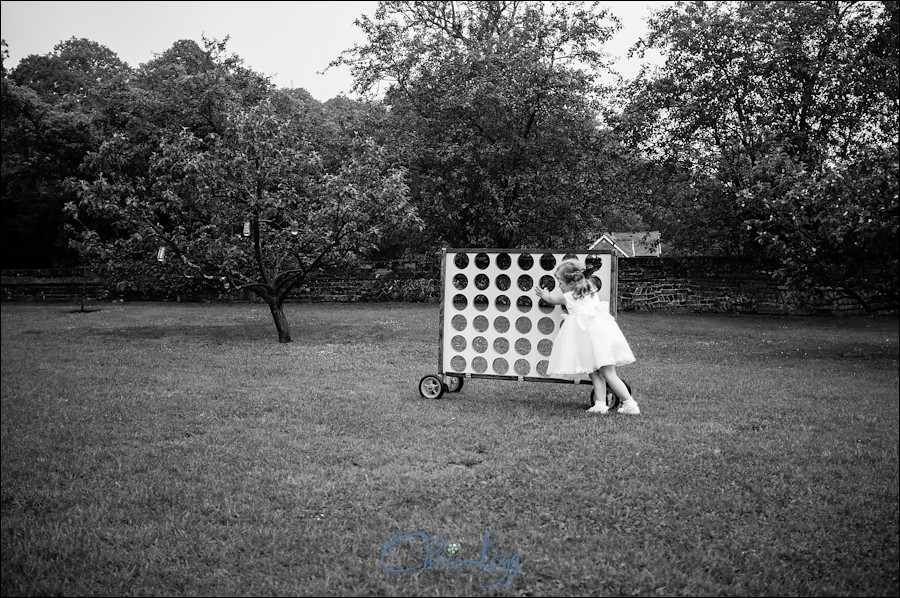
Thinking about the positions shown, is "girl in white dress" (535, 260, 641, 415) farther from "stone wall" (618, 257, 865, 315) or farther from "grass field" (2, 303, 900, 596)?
"stone wall" (618, 257, 865, 315)

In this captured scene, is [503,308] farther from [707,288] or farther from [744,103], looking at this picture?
[744,103]

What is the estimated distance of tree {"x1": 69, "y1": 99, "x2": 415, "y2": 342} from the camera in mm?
12430

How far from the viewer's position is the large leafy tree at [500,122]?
21500mm

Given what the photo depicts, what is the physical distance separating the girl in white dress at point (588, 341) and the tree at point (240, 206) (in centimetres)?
624

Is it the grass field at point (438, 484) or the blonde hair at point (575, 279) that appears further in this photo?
the blonde hair at point (575, 279)

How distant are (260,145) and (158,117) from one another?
16.5m

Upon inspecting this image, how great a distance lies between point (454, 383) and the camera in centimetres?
818

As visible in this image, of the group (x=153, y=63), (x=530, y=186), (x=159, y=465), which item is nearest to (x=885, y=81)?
(x=530, y=186)

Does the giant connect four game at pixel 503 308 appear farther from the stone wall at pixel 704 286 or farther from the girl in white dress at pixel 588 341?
the stone wall at pixel 704 286

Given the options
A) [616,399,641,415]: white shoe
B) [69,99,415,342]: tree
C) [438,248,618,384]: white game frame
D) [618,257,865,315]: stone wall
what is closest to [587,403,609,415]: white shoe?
[616,399,641,415]: white shoe

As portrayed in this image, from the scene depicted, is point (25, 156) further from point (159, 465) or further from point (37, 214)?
point (159, 465)

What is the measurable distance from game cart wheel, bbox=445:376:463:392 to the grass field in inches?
9.8

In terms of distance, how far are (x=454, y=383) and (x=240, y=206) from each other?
22.9ft

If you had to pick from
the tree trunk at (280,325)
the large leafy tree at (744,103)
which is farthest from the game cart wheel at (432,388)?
the large leafy tree at (744,103)
